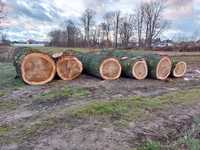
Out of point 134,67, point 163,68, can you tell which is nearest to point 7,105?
point 134,67

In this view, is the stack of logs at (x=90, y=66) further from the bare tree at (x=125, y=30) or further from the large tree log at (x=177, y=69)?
the bare tree at (x=125, y=30)

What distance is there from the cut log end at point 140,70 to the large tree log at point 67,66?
5.02ft

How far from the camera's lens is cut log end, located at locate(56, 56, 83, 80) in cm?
688

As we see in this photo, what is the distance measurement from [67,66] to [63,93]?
152cm

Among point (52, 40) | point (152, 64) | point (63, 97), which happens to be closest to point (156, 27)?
point (52, 40)

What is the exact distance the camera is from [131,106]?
4.64 metres

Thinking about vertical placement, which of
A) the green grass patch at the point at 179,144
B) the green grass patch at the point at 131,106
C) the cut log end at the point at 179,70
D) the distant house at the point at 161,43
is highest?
the distant house at the point at 161,43

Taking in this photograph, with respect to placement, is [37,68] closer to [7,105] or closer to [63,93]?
[63,93]

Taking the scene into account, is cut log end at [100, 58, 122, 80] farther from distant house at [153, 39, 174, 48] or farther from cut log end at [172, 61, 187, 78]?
distant house at [153, 39, 174, 48]

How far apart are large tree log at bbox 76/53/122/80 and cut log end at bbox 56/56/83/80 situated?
1.14 feet

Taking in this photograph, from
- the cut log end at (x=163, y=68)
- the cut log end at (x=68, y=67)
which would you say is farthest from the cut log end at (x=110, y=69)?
the cut log end at (x=163, y=68)

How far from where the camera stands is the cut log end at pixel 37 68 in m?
6.45

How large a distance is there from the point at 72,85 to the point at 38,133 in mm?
2958

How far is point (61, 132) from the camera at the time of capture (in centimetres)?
354
